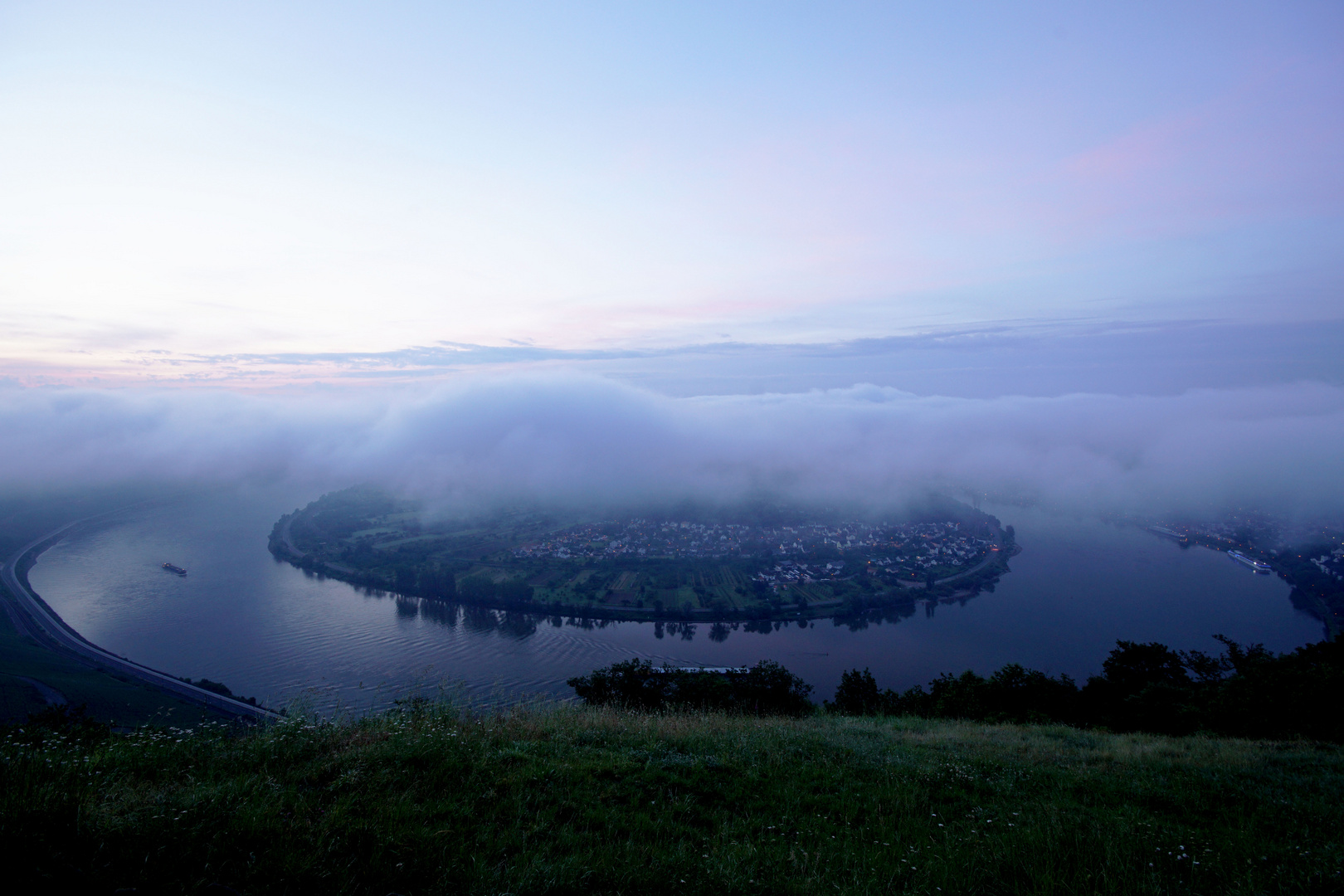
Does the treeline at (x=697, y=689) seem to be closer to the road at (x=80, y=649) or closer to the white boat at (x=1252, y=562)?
the road at (x=80, y=649)

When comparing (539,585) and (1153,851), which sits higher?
(1153,851)

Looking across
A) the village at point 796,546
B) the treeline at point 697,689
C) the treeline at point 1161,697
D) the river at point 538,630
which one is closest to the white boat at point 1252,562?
the river at point 538,630

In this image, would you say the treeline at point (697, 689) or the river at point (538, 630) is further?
the river at point (538, 630)

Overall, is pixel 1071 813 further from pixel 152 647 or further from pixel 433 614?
pixel 152 647

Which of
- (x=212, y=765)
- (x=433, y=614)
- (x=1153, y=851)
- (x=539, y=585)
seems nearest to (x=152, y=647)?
(x=433, y=614)

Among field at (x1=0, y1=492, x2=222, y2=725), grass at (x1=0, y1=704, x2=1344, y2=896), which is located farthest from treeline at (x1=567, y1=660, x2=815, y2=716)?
field at (x1=0, y1=492, x2=222, y2=725)

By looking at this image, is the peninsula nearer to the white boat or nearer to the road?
the road
